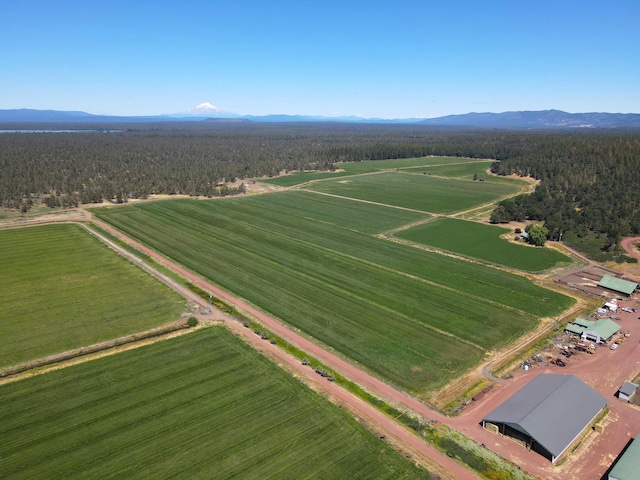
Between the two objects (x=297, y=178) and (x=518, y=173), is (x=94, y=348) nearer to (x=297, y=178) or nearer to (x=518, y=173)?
(x=297, y=178)

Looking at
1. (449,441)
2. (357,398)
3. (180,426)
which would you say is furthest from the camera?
(357,398)

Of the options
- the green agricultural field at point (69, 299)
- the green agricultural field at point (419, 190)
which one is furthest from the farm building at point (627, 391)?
the green agricultural field at point (419, 190)

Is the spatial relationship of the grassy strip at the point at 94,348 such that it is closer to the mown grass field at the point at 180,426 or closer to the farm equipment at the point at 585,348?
the mown grass field at the point at 180,426

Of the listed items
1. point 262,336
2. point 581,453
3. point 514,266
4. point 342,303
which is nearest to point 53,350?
point 262,336

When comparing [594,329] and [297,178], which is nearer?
[594,329]

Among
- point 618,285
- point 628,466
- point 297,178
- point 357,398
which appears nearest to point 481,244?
point 618,285

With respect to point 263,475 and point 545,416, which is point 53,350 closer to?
point 263,475
